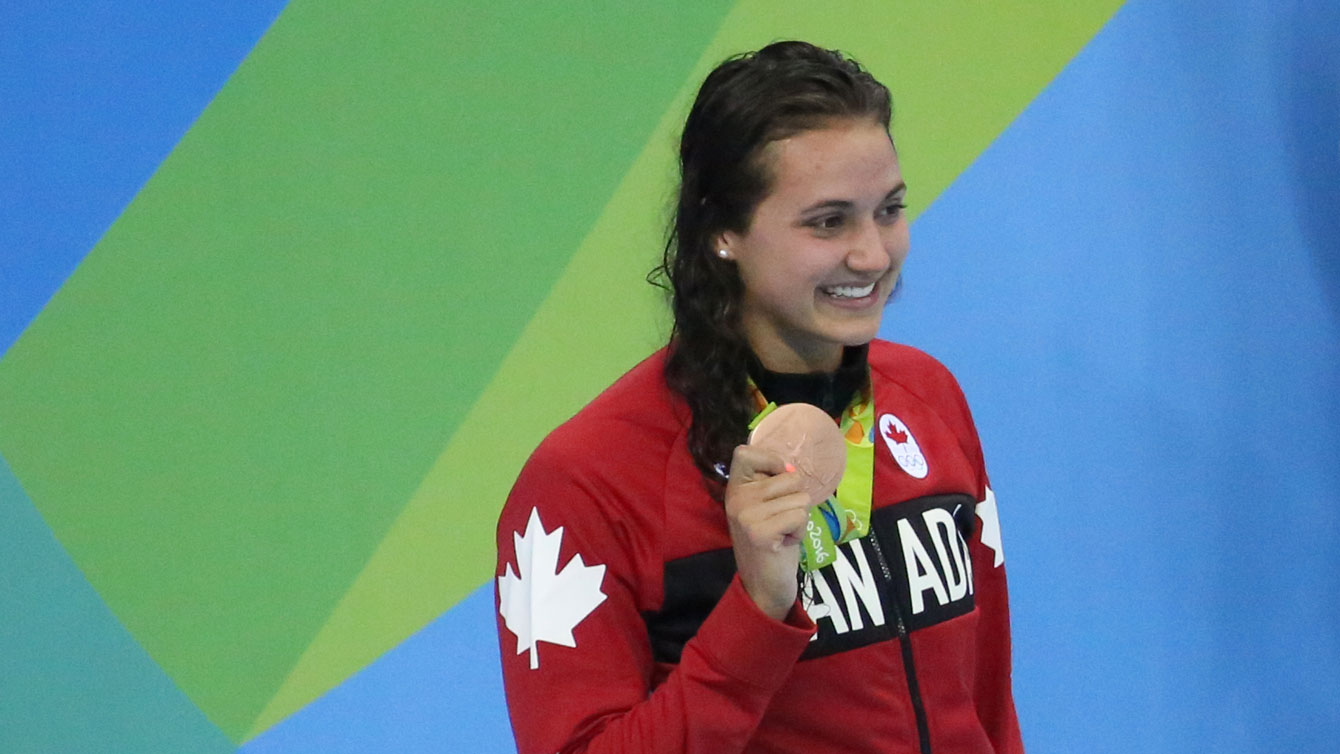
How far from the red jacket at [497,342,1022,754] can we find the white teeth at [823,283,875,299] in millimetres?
192

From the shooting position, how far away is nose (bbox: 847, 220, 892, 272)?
1.57 meters

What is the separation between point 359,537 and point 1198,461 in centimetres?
168

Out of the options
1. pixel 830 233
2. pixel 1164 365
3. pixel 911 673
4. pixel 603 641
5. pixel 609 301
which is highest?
pixel 1164 365

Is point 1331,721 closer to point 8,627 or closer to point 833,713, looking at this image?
point 833,713

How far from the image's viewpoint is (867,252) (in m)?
1.57

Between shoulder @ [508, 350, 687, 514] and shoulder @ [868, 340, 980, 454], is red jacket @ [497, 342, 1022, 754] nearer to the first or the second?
shoulder @ [508, 350, 687, 514]

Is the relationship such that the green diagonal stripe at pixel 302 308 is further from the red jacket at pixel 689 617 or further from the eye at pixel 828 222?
the eye at pixel 828 222

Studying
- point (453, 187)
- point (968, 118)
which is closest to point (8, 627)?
point (453, 187)

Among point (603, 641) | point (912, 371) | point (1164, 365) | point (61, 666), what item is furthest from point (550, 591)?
point (1164, 365)

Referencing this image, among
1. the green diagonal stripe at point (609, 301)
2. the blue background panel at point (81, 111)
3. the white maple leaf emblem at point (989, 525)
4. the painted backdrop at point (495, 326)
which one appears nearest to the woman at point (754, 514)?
the white maple leaf emblem at point (989, 525)

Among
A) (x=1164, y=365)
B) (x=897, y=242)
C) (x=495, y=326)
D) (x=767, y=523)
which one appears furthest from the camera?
(x=1164, y=365)

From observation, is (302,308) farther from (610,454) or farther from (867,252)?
(867,252)

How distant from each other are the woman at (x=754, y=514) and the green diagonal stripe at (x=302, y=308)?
122 centimetres

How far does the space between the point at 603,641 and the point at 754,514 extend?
213 millimetres
